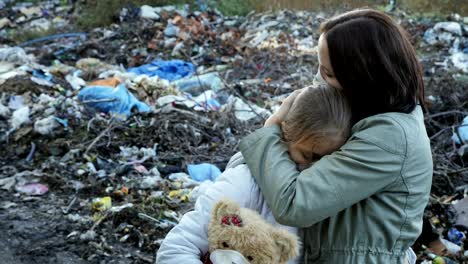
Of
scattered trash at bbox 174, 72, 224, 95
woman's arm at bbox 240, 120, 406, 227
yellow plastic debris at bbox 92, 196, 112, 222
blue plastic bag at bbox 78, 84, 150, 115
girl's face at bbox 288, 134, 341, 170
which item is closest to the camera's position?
woman's arm at bbox 240, 120, 406, 227

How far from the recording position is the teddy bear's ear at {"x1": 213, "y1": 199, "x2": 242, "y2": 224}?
1686mm

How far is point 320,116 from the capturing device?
168 centimetres

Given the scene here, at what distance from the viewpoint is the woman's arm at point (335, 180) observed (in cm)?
159

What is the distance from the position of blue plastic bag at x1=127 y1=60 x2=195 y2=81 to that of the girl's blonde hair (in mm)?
7304

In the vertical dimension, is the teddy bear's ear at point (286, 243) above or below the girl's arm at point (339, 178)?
below

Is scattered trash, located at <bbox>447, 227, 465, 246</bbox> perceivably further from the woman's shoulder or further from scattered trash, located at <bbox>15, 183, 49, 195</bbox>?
scattered trash, located at <bbox>15, 183, 49, 195</bbox>

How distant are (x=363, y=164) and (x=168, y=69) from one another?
7782 millimetres

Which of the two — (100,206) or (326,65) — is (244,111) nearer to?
(100,206)

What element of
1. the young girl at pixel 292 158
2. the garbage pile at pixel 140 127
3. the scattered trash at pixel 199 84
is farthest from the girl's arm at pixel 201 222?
the scattered trash at pixel 199 84

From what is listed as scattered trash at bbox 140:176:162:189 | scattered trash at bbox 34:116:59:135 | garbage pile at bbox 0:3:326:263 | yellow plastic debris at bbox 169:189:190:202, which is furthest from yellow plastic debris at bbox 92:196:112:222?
scattered trash at bbox 34:116:59:135

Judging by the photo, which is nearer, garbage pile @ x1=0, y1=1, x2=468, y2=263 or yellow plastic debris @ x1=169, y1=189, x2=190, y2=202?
garbage pile @ x1=0, y1=1, x2=468, y2=263

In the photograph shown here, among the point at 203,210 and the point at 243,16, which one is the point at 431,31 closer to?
the point at 243,16

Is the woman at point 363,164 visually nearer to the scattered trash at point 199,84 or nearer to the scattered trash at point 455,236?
the scattered trash at point 455,236

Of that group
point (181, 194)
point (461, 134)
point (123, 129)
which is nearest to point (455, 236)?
point (461, 134)
